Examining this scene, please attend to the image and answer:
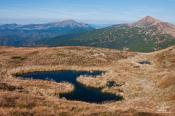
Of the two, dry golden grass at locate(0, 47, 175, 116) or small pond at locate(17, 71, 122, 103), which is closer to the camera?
dry golden grass at locate(0, 47, 175, 116)

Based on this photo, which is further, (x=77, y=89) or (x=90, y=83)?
(x=90, y=83)

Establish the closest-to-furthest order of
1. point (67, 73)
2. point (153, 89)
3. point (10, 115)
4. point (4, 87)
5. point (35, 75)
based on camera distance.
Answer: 1. point (10, 115)
2. point (4, 87)
3. point (153, 89)
4. point (35, 75)
5. point (67, 73)

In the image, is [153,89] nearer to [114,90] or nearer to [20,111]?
[114,90]

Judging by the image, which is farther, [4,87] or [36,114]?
[4,87]

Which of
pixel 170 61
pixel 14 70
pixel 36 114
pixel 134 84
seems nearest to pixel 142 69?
pixel 170 61

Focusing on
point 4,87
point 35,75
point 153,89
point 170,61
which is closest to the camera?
point 4,87
